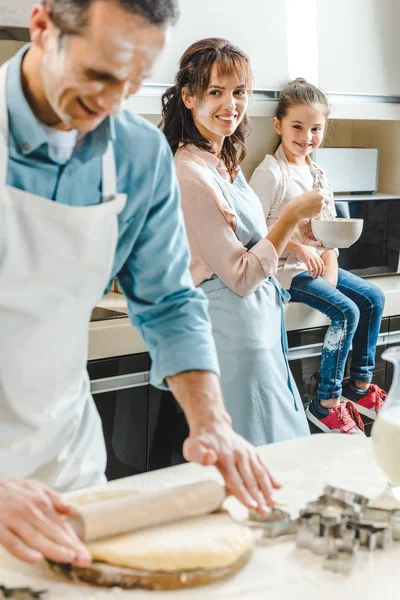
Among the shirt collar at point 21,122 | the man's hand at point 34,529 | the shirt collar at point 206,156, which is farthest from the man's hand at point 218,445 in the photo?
the shirt collar at point 206,156

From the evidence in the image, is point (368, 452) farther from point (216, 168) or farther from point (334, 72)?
point (334, 72)

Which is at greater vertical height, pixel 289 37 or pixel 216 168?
pixel 289 37

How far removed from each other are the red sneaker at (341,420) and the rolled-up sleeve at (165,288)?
142cm

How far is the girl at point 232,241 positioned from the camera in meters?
2.01

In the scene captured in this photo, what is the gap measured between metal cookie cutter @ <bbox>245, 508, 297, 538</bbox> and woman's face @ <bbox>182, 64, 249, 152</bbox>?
1295 mm

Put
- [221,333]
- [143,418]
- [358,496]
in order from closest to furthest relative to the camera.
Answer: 1. [358,496]
2. [221,333]
3. [143,418]

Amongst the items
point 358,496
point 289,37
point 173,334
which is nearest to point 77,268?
point 173,334

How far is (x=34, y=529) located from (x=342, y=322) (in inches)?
71.2

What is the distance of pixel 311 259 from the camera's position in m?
Answer: 2.53

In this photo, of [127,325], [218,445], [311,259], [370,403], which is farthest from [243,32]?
[218,445]

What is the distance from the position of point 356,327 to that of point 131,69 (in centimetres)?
180

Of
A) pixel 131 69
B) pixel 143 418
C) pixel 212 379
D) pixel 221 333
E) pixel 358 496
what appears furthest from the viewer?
pixel 143 418

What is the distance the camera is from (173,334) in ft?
3.85

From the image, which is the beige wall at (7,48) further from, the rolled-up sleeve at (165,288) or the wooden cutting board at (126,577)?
the wooden cutting board at (126,577)
